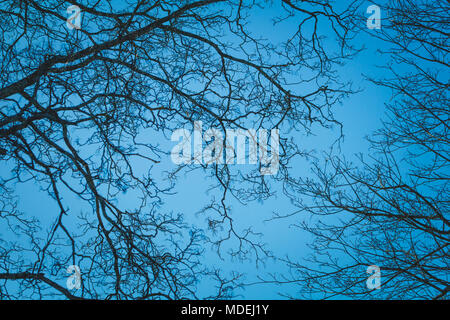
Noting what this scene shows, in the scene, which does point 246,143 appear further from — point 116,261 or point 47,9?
point 47,9

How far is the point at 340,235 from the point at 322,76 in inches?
44.7

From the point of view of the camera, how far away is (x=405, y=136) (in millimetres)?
2244

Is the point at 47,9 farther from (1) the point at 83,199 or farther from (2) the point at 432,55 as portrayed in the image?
(2) the point at 432,55

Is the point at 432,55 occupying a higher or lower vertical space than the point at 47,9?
lower

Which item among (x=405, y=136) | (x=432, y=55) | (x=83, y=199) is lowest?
(x=83, y=199)
